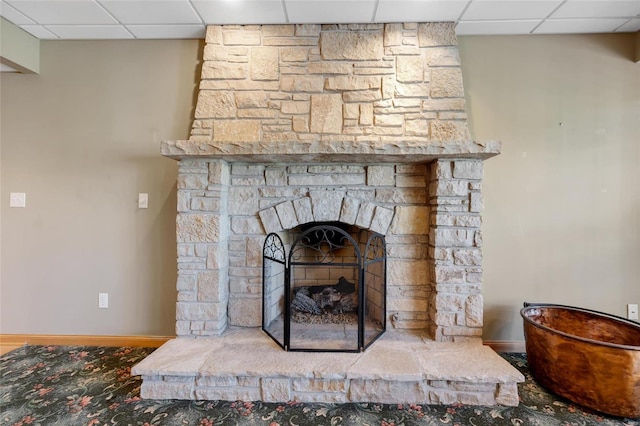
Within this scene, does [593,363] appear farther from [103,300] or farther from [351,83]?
[103,300]

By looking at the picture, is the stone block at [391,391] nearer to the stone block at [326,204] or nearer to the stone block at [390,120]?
the stone block at [326,204]

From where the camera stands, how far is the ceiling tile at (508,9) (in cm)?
186

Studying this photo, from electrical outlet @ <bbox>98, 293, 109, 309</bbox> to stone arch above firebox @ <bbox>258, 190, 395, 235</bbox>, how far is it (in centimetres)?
144

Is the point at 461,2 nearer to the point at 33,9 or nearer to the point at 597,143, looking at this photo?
the point at 597,143

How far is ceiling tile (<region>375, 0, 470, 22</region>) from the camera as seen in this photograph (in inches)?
72.6

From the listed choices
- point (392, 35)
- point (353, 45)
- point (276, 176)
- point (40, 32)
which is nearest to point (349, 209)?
point (276, 176)

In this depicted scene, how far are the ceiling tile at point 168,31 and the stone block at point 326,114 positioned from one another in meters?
1.02

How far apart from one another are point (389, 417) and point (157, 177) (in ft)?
7.42

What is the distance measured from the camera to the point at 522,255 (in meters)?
2.19

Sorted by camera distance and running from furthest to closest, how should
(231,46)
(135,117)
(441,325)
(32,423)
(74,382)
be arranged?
(135,117)
(231,46)
(441,325)
(74,382)
(32,423)

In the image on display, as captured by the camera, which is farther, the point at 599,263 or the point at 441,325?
the point at 599,263

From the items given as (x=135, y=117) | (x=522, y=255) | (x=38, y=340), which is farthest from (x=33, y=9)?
(x=522, y=255)

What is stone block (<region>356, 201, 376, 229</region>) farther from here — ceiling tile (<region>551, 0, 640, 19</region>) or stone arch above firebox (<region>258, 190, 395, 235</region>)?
ceiling tile (<region>551, 0, 640, 19</region>)

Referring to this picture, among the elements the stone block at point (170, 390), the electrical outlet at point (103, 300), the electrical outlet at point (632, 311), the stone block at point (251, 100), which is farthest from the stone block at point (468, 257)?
the electrical outlet at point (103, 300)
